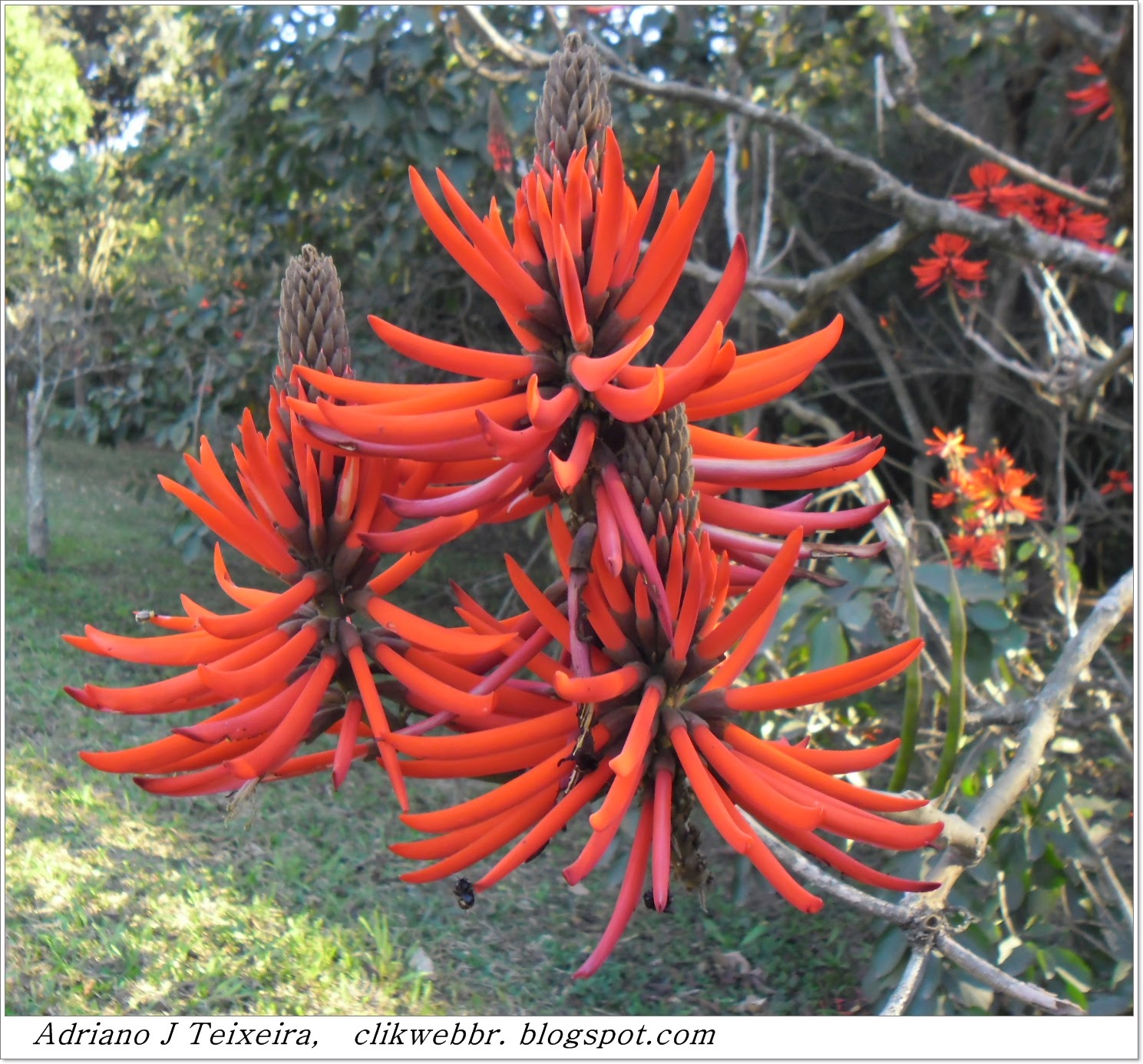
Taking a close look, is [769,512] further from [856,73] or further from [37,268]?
[37,268]

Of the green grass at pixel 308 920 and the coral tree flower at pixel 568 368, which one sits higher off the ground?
the coral tree flower at pixel 568 368

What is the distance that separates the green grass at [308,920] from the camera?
245 cm

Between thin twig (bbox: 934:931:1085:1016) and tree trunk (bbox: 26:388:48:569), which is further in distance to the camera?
tree trunk (bbox: 26:388:48:569)

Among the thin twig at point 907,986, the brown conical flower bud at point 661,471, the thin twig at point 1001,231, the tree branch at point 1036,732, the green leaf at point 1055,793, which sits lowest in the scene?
the green leaf at point 1055,793

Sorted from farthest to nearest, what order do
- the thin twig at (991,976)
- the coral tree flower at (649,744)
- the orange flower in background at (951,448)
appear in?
the orange flower in background at (951,448) < the thin twig at (991,976) < the coral tree flower at (649,744)

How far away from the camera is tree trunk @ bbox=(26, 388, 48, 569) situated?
4945 mm

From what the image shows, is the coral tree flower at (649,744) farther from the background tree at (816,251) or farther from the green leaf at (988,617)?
the green leaf at (988,617)

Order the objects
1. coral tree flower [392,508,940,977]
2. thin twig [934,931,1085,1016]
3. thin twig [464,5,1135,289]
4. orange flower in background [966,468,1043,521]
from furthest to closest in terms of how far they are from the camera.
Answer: orange flower in background [966,468,1043,521], thin twig [464,5,1135,289], thin twig [934,931,1085,1016], coral tree flower [392,508,940,977]

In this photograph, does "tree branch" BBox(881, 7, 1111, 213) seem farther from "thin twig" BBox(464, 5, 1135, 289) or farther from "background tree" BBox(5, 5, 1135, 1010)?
"thin twig" BBox(464, 5, 1135, 289)

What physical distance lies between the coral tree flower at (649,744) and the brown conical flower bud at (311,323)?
0.50 ft

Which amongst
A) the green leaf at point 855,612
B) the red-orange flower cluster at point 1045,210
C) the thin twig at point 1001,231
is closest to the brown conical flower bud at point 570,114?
the green leaf at point 855,612

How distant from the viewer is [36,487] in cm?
499

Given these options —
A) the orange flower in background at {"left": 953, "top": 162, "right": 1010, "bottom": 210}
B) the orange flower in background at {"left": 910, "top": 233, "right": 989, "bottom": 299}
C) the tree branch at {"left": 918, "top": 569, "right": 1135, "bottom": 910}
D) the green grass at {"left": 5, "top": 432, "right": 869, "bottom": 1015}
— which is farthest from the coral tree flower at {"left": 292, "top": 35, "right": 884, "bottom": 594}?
the orange flower in background at {"left": 910, "top": 233, "right": 989, "bottom": 299}
